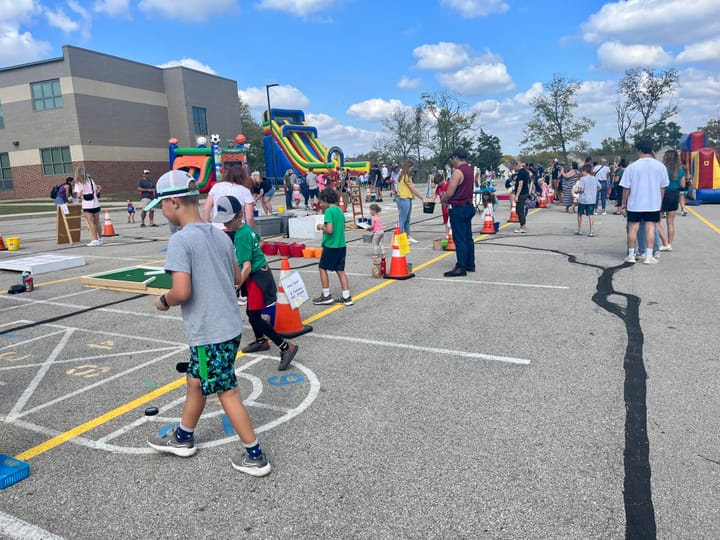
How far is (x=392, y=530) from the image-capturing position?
104 inches

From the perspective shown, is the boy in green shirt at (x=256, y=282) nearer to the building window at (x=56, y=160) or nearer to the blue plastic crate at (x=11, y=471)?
the blue plastic crate at (x=11, y=471)

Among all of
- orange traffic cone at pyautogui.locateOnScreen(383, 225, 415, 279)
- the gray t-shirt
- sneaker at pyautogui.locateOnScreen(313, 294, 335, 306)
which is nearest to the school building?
orange traffic cone at pyautogui.locateOnScreen(383, 225, 415, 279)

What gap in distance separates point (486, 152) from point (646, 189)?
51.4 m

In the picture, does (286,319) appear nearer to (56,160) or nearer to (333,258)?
(333,258)

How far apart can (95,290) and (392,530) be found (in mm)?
7480

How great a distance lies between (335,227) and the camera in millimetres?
6633

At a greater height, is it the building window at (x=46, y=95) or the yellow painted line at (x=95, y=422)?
the building window at (x=46, y=95)

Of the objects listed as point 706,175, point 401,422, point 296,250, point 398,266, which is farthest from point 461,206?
point 706,175

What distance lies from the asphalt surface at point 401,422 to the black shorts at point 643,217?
1.82 metres

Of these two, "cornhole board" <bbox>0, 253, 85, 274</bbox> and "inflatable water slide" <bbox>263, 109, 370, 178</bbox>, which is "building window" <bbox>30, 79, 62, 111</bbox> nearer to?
"inflatable water slide" <bbox>263, 109, 370, 178</bbox>

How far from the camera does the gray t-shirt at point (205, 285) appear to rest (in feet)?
9.71

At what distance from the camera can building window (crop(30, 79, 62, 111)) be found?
41.4 metres

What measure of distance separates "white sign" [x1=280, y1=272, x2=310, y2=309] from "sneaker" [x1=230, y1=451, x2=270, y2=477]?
8.09 feet

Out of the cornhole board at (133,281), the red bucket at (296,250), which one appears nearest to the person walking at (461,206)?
the red bucket at (296,250)
